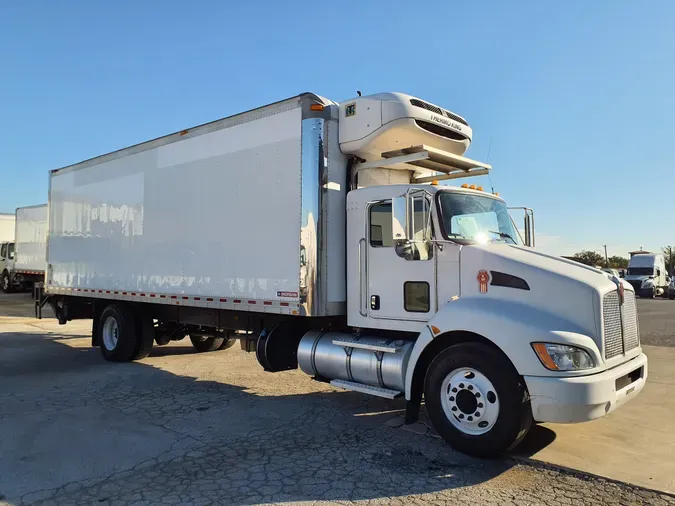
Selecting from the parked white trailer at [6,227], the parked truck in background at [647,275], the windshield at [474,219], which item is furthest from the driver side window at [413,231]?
the parked truck in background at [647,275]

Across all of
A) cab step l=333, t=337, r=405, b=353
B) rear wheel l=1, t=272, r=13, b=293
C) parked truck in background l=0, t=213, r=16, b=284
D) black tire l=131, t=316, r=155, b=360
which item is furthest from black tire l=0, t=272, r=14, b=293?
cab step l=333, t=337, r=405, b=353

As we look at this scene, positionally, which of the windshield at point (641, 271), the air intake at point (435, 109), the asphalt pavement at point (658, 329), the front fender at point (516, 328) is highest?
the air intake at point (435, 109)

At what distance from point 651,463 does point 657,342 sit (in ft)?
31.8

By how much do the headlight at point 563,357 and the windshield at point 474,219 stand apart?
1.44 metres

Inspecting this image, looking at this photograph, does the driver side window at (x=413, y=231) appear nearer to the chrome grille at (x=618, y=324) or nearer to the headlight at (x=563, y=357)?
the headlight at (x=563, y=357)

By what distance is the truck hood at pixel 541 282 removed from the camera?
182 inches

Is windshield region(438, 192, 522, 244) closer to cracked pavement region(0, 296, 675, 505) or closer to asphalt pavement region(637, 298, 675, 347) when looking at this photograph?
cracked pavement region(0, 296, 675, 505)

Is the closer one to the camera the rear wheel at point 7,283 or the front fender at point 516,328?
the front fender at point 516,328

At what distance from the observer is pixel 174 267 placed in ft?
27.3

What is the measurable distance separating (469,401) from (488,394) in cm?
21

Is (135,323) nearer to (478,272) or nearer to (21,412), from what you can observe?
(21,412)

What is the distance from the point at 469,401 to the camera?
489 cm

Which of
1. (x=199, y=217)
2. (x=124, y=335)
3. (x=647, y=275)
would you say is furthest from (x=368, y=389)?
(x=647, y=275)

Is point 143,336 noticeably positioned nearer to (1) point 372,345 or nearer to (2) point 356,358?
(2) point 356,358
